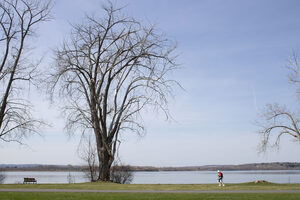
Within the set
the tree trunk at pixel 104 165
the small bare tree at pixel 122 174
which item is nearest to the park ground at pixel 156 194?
the tree trunk at pixel 104 165

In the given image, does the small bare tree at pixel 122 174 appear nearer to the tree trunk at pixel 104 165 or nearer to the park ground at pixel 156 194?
the tree trunk at pixel 104 165

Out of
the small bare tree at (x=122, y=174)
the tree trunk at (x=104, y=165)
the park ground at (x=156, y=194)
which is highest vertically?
the tree trunk at (x=104, y=165)

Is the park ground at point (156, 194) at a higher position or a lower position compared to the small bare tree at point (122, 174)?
higher

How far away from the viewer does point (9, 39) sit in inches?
1092

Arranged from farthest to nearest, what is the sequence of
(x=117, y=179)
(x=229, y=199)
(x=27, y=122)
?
(x=117, y=179) < (x=27, y=122) < (x=229, y=199)

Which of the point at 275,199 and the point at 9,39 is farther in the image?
the point at 9,39

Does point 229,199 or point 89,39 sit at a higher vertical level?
point 89,39

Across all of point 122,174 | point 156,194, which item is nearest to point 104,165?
point 156,194

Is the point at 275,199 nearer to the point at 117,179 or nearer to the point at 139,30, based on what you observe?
the point at 139,30

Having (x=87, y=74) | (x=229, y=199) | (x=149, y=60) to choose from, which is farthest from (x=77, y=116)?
(x=229, y=199)

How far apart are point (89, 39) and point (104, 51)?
162 centimetres

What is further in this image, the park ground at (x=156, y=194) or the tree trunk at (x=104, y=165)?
the tree trunk at (x=104, y=165)

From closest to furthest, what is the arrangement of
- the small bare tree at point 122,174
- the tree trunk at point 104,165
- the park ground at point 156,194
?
1. the park ground at point 156,194
2. the tree trunk at point 104,165
3. the small bare tree at point 122,174

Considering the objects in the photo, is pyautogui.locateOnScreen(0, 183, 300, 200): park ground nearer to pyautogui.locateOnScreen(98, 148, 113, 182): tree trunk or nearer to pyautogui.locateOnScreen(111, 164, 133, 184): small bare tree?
pyautogui.locateOnScreen(98, 148, 113, 182): tree trunk
